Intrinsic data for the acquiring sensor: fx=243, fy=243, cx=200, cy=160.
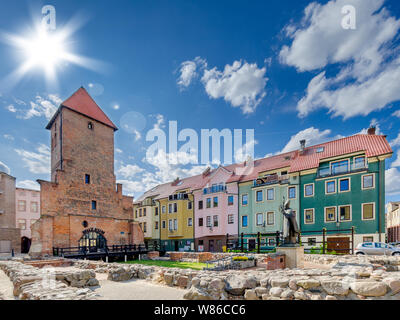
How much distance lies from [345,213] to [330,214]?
4.83 ft

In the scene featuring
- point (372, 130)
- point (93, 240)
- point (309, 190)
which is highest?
point (372, 130)

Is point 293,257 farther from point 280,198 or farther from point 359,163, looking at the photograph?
point 280,198

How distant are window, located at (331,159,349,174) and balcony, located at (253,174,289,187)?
5.28 metres

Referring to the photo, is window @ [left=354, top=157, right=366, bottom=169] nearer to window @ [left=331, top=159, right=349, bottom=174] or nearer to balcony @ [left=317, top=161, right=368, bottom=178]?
balcony @ [left=317, top=161, right=368, bottom=178]

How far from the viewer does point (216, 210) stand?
36.1m

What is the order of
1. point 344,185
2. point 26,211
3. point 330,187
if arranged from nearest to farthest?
point 344,185, point 330,187, point 26,211

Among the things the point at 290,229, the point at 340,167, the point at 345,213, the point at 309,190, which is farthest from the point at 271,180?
the point at 290,229

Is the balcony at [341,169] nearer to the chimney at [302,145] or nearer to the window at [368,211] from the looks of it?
the window at [368,211]

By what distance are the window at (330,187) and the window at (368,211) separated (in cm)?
317

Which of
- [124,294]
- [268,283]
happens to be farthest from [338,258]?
[124,294]

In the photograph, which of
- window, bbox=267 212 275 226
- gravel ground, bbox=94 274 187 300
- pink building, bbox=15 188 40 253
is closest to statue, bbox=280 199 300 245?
gravel ground, bbox=94 274 187 300

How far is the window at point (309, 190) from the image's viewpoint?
28.0 m
